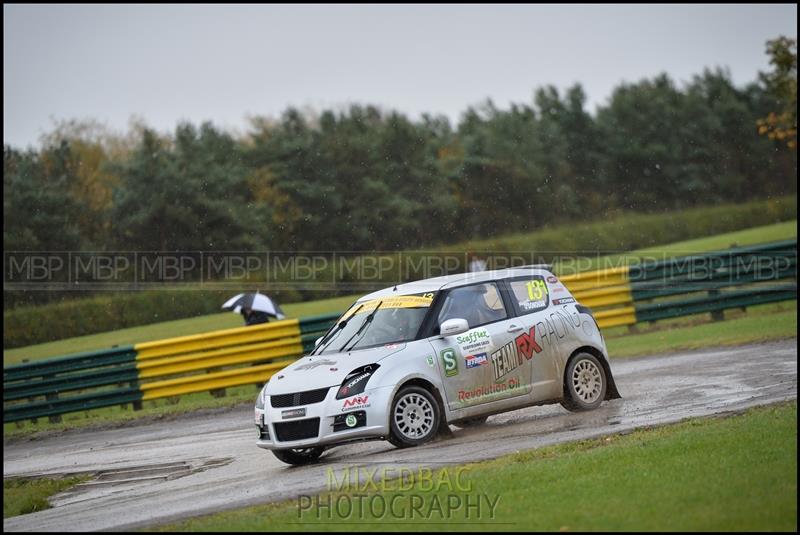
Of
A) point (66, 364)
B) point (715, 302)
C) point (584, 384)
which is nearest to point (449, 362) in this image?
point (584, 384)

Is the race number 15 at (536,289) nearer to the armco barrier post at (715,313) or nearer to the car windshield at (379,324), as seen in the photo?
the car windshield at (379,324)

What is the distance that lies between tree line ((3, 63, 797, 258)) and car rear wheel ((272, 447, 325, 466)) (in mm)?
29956

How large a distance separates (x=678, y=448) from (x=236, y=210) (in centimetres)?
3598

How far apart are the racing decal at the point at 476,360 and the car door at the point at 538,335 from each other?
497 millimetres

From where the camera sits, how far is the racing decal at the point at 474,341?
11.1m

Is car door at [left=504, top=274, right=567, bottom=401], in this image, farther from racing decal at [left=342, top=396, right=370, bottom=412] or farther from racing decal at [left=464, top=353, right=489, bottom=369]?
racing decal at [left=342, top=396, right=370, bottom=412]

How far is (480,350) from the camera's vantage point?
11227 millimetres

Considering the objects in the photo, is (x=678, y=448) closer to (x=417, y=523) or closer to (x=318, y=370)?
(x=417, y=523)

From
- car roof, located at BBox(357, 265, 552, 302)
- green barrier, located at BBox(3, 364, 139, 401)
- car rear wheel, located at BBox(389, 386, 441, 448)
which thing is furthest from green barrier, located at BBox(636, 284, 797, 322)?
car rear wheel, located at BBox(389, 386, 441, 448)

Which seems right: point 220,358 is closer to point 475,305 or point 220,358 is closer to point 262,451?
point 262,451

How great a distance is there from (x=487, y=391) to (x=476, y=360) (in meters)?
0.36

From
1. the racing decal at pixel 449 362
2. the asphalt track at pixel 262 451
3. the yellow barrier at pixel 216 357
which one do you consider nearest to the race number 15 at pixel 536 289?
the asphalt track at pixel 262 451

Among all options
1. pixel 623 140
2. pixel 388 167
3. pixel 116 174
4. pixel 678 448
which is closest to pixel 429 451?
pixel 678 448

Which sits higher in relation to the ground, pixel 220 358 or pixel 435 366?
pixel 435 366
